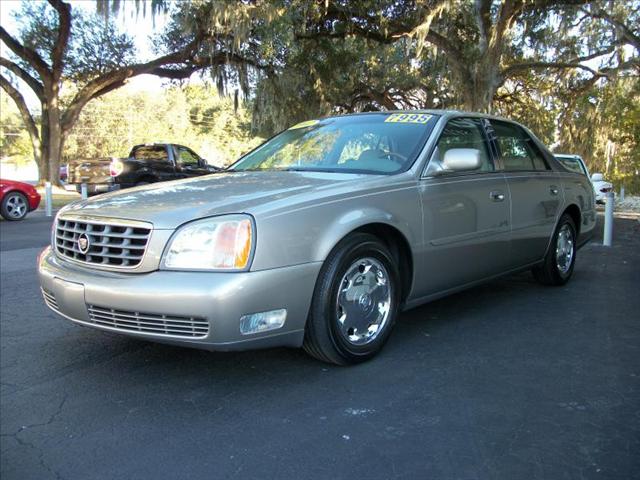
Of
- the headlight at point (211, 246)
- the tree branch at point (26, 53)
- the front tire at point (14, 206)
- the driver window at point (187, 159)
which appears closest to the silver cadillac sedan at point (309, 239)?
the headlight at point (211, 246)

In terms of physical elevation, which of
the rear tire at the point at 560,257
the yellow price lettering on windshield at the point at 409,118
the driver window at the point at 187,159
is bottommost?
the rear tire at the point at 560,257

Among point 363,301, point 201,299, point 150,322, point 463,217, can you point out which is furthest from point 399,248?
point 150,322

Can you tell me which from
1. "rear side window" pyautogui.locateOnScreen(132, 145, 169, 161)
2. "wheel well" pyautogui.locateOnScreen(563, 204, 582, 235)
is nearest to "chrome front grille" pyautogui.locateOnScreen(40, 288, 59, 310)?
"wheel well" pyautogui.locateOnScreen(563, 204, 582, 235)

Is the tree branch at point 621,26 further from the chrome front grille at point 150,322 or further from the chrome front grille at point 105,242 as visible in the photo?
the chrome front grille at point 150,322

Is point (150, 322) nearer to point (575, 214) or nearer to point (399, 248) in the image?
point (399, 248)

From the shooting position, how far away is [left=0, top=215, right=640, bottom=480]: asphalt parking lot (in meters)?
2.55

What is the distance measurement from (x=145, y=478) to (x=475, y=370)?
2.07 meters

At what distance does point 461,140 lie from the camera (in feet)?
15.3

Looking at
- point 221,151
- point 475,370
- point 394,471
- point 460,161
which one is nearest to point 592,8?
point 460,161

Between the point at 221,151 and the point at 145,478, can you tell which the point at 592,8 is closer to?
the point at 145,478

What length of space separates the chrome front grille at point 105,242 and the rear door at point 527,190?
124 inches

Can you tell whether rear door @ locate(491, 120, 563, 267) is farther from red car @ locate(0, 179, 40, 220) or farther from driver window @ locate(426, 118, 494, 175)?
red car @ locate(0, 179, 40, 220)

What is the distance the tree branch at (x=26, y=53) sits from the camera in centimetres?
2105

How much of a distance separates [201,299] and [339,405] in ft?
3.04
